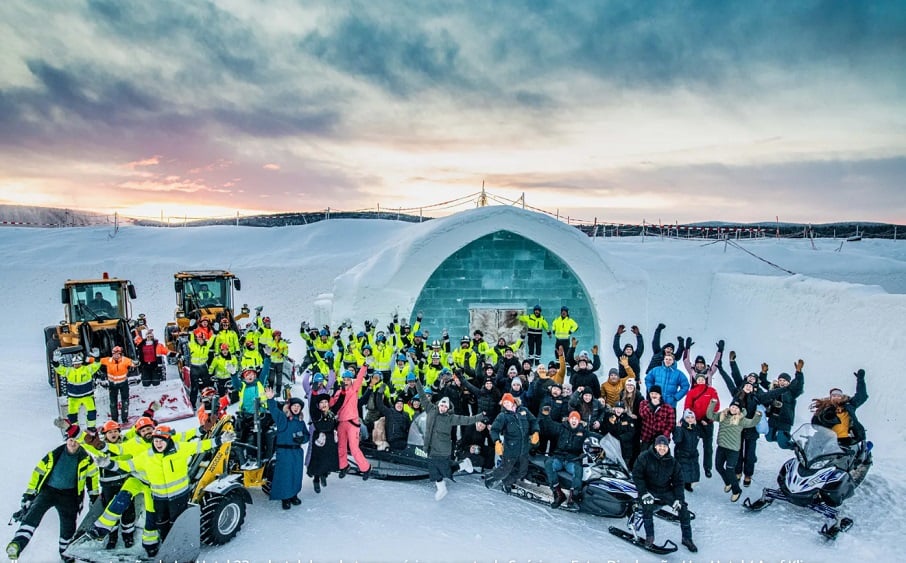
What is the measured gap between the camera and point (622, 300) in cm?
1144

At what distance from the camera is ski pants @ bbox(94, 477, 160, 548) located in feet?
15.5

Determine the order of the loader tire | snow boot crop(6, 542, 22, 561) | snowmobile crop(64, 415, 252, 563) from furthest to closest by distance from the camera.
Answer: the loader tire → snowmobile crop(64, 415, 252, 563) → snow boot crop(6, 542, 22, 561)

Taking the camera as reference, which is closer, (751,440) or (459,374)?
(751,440)

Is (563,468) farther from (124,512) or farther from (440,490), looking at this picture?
(124,512)

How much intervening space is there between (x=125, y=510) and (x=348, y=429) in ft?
8.18

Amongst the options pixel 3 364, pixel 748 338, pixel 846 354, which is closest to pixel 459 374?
pixel 846 354

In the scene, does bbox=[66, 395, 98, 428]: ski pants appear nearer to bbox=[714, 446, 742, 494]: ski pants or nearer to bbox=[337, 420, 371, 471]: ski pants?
bbox=[337, 420, 371, 471]: ski pants

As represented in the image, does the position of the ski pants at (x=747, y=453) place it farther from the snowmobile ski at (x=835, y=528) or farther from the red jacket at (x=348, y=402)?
the red jacket at (x=348, y=402)

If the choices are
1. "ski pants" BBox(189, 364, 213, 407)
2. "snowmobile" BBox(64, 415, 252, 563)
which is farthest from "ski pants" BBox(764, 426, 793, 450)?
"ski pants" BBox(189, 364, 213, 407)

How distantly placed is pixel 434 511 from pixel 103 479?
10.9ft

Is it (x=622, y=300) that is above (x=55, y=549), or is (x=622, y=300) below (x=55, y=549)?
above

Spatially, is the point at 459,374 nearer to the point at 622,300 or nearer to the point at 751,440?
the point at 751,440

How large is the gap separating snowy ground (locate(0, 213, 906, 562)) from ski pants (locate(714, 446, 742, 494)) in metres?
0.26

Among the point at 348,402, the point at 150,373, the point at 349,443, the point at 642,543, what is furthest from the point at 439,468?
the point at 150,373
